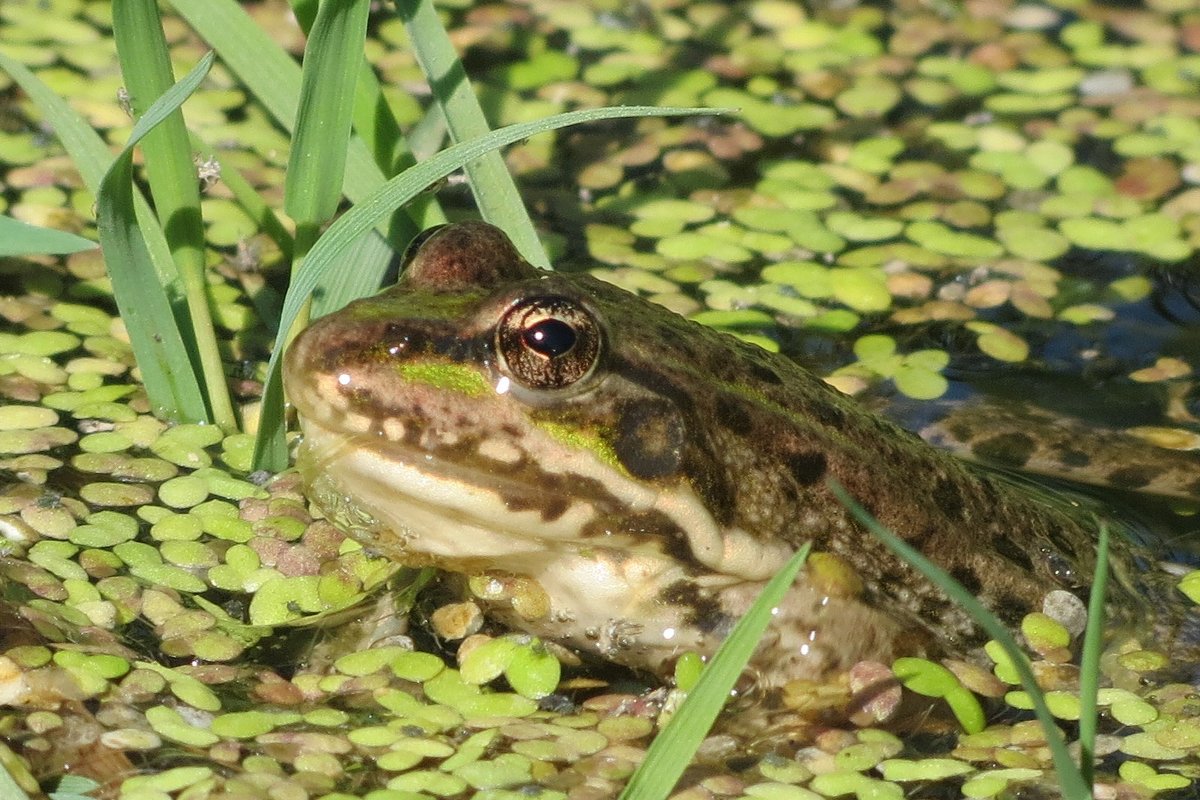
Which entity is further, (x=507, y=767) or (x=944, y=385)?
(x=944, y=385)

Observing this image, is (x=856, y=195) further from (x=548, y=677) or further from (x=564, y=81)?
(x=548, y=677)

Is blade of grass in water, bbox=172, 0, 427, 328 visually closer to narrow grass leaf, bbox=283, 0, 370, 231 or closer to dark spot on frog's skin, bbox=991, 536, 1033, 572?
narrow grass leaf, bbox=283, 0, 370, 231

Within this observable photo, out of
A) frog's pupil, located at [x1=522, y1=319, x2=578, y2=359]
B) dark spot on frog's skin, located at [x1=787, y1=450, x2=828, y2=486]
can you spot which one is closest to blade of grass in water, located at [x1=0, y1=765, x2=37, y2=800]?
frog's pupil, located at [x1=522, y1=319, x2=578, y2=359]

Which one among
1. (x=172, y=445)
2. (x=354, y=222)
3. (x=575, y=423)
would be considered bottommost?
(x=172, y=445)

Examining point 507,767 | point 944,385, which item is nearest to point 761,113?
point 944,385

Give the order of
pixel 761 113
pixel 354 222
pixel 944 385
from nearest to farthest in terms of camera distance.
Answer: pixel 354 222, pixel 944 385, pixel 761 113

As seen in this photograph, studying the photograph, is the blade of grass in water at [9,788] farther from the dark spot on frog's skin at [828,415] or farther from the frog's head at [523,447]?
the dark spot on frog's skin at [828,415]

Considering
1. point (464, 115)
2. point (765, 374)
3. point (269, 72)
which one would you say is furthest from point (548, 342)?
point (269, 72)

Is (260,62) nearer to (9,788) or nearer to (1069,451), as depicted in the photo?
(9,788)

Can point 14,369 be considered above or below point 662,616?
above
